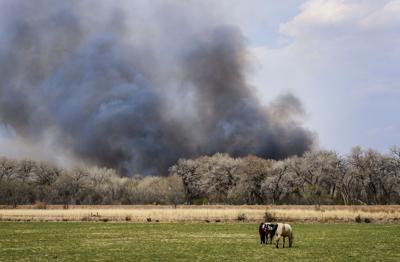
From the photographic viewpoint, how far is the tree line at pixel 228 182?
110 m

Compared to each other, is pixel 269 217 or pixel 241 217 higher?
pixel 241 217

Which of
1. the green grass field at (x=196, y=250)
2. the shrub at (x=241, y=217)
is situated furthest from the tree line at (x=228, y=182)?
the green grass field at (x=196, y=250)

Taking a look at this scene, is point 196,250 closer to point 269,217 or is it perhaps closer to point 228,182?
point 269,217

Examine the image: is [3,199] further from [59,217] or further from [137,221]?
[137,221]

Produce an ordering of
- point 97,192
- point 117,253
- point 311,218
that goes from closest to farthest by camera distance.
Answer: point 117,253 < point 311,218 < point 97,192

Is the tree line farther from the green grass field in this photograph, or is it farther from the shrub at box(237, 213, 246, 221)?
the green grass field

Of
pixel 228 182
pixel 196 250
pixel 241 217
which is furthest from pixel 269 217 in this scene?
pixel 228 182

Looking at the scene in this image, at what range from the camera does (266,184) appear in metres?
114

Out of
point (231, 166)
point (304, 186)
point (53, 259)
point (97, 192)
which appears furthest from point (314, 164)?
point (53, 259)

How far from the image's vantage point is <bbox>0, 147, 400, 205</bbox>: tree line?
110m

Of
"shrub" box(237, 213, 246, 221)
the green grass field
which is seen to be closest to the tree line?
"shrub" box(237, 213, 246, 221)

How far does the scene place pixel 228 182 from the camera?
125250mm

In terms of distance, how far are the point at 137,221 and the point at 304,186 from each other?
62418mm

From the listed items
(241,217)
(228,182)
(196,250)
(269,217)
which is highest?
(228,182)
